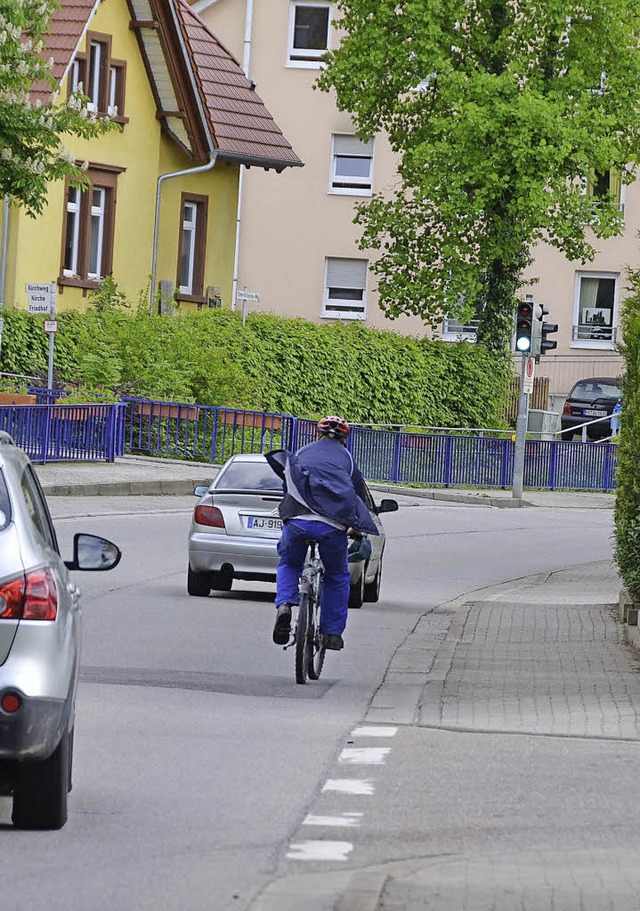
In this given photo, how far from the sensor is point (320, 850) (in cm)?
728

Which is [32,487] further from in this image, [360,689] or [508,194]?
[508,194]

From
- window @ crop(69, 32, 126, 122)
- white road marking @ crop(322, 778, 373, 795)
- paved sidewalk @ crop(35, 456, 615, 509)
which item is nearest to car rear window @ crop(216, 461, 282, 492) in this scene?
white road marking @ crop(322, 778, 373, 795)

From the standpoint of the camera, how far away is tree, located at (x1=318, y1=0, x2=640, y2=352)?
145 feet

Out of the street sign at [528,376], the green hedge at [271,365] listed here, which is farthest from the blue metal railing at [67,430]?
the street sign at [528,376]

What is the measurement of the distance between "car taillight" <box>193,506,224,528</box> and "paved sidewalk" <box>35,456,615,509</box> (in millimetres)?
10670

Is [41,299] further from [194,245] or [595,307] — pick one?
[595,307]

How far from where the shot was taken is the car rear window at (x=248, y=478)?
18578mm

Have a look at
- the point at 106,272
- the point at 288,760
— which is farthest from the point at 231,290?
the point at 288,760

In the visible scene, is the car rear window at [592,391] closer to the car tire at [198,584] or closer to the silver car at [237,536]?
the silver car at [237,536]

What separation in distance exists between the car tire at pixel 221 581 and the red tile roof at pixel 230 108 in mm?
26803

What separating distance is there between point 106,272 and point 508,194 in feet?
30.2

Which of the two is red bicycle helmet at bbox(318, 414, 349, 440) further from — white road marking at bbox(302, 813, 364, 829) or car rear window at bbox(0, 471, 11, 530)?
car rear window at bbox(0, 471, 11, 530)

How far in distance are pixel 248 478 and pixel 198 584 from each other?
3.67 feet

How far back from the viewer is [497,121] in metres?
44.0
